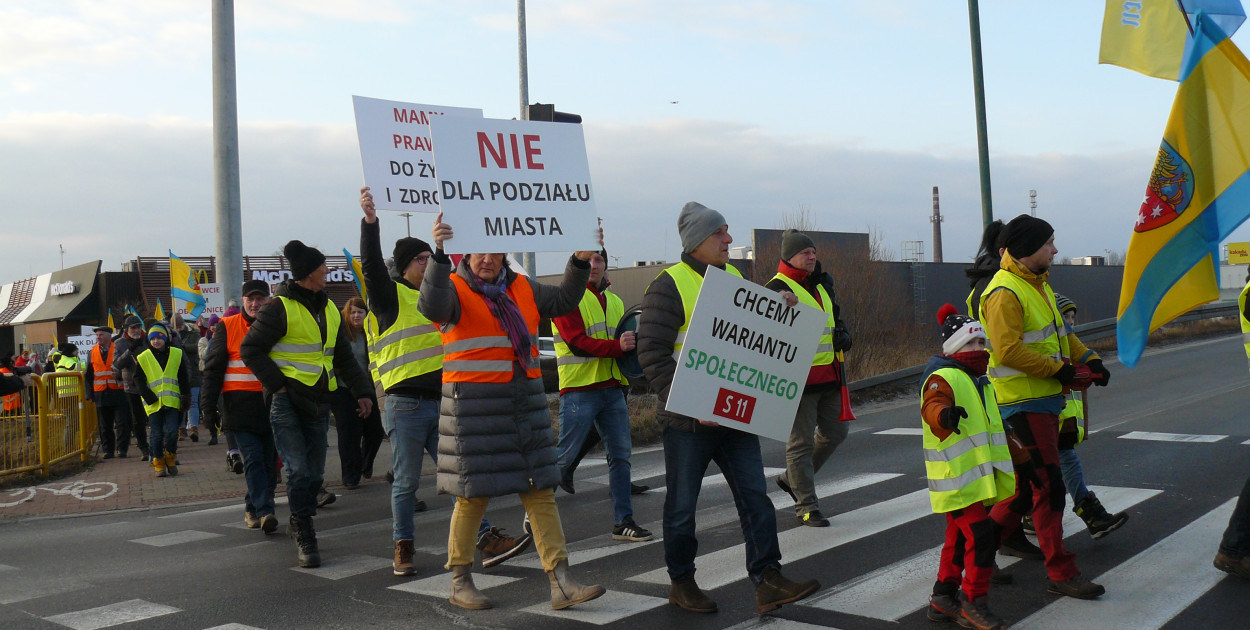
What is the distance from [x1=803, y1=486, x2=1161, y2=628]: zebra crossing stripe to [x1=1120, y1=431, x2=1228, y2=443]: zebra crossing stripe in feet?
17.9

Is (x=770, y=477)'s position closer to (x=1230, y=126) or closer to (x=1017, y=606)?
(x=1017, y=606)

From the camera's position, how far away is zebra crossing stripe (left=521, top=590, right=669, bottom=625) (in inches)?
194

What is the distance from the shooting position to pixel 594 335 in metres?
7.40

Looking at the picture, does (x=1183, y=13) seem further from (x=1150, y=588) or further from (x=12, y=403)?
(x=12, y=403)

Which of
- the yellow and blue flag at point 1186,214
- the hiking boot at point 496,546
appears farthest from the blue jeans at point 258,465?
the yellow and blue flag at point 1186,214

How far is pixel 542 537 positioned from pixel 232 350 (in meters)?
3.91

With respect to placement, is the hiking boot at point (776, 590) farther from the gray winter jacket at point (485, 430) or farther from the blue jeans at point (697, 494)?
the gray winter jacket at point (485, 430)

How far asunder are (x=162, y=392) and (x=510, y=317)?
823cm

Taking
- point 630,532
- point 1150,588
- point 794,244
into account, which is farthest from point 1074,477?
point 630,532

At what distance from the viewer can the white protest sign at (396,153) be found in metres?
6.67

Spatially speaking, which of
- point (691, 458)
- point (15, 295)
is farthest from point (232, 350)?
point (15, 295)

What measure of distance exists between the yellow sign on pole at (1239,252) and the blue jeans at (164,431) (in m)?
53.6

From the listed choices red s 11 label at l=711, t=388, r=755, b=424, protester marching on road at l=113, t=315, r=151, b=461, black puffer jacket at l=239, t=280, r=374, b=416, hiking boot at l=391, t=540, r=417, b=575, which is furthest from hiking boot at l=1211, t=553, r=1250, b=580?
protester marching on road at l=113, t=315, r=151, b=461

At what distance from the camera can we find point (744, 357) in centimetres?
500
